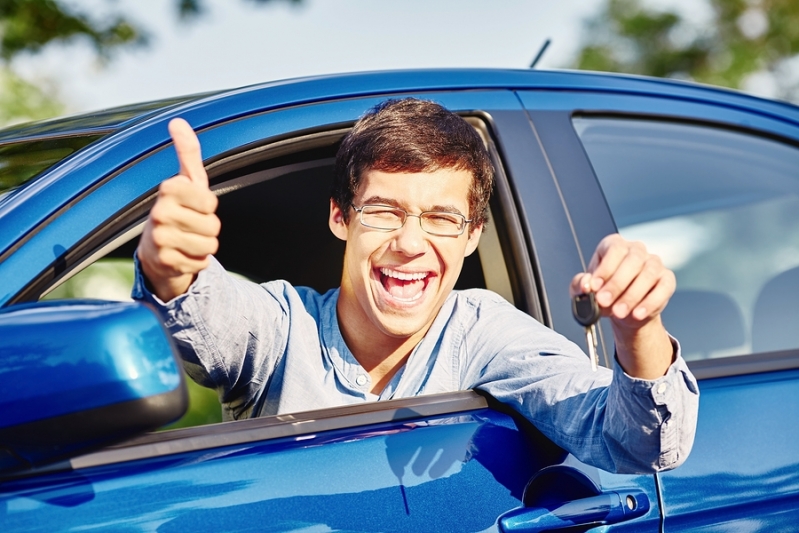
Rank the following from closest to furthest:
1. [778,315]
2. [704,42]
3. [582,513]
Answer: [582,513]
[778,315]
[704,42]

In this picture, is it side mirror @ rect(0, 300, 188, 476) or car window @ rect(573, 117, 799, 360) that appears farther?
car window @ rect(573, 117, 799, 360)

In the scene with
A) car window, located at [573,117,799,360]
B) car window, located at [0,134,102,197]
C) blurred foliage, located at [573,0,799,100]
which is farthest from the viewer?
blurred foliage, located at [573,0,799,100]

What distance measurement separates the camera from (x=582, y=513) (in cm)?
157

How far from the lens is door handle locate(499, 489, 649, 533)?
1.52m

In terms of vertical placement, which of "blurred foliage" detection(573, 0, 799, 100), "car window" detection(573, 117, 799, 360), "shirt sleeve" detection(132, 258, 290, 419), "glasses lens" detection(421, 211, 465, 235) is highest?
"blurred foliage" detection(573, 0, 799, 100)

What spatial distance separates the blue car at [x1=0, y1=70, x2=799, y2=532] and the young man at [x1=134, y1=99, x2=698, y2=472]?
0.08 metres

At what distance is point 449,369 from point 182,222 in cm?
72

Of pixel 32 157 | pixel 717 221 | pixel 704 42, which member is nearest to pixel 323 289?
pixel 32 157

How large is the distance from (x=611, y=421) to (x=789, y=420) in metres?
0.53

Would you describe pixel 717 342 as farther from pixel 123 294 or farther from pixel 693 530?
pixel 123 294

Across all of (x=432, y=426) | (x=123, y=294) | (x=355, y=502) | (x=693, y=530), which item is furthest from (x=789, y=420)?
(x=123, y=294)

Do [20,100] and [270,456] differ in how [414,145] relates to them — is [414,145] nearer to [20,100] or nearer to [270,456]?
[270,456]

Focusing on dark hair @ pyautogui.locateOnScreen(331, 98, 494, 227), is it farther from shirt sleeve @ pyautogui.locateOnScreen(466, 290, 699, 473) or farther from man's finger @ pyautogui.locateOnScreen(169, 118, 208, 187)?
→ man's finger @ pyautogui.locateOnScreen(169, 118, 208, 187)

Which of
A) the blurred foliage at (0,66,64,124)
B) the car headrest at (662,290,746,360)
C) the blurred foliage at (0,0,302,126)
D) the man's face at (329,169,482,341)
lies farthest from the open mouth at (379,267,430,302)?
the blurred foliage at (0,66,64,124)
